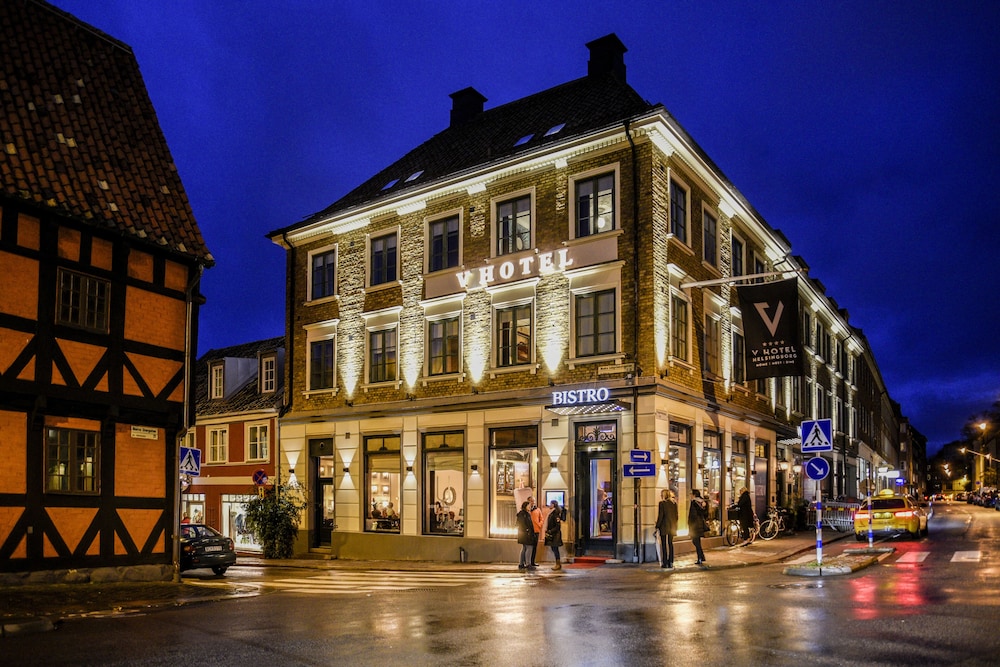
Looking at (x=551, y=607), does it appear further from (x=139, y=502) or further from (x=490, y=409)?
(x=490, y=409)

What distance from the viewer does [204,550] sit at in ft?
75.8

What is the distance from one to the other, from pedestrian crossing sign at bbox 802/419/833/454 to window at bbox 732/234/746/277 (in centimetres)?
1141

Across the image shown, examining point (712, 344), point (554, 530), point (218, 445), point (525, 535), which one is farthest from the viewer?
point (218, 445)

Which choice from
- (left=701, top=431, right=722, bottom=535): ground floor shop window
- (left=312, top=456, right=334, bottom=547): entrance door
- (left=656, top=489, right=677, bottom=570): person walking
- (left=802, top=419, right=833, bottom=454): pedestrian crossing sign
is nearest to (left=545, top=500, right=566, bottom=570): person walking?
(left=656, top=489, right=677, bottom=570): person walking

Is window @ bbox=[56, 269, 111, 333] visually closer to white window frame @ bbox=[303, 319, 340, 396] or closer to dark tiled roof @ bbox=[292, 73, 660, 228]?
dark tiled roof @ bbox=[292, 73, 660, 228]

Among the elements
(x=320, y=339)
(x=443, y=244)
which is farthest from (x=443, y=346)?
(x=320, y=339)

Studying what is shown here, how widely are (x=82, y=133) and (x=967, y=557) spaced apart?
21175 mm

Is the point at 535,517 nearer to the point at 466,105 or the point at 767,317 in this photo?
the point at 767,317

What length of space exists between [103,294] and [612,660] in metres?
13.5

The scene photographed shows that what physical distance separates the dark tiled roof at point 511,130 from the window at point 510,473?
309 inches

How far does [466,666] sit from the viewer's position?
8547 millimetres

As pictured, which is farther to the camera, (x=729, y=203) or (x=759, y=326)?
(x=729, y=203)

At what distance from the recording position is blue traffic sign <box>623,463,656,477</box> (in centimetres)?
2144

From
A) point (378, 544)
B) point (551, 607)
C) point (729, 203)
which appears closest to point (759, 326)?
point (729, 203)
